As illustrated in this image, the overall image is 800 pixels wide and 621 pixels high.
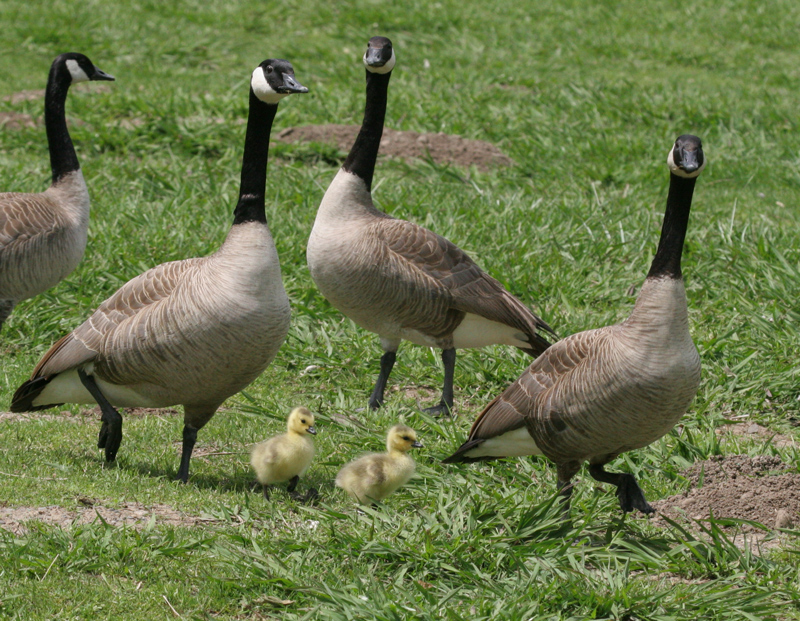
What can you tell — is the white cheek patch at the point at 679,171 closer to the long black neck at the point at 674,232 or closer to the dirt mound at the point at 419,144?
the long black neck at the point at 674,232

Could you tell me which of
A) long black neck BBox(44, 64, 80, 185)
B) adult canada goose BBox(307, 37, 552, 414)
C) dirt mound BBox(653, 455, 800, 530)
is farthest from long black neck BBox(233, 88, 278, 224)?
dirt mound BBox(653, 455, 800, 530)

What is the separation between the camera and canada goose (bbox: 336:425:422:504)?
529cm

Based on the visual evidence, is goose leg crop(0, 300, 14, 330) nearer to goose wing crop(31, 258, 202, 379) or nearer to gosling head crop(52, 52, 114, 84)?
goose wing crop(31, 258, 202, 379)

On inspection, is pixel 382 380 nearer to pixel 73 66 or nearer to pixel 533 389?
pixel 533 389

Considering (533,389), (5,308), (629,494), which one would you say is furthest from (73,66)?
(629,494)

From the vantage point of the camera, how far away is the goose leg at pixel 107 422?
574 cm

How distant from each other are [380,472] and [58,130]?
4.89 metres

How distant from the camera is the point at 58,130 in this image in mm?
8391

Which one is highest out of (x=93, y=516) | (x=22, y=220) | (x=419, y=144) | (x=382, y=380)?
(x=419, y=144)

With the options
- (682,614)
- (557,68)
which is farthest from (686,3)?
(682,614)

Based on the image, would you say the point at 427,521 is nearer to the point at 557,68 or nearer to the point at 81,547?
the point at 81,547

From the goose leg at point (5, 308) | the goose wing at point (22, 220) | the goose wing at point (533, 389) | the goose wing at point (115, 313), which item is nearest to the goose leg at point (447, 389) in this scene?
the goose wing at point (533, 389)

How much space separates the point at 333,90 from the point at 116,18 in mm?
4864

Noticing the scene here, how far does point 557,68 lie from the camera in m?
16.0
